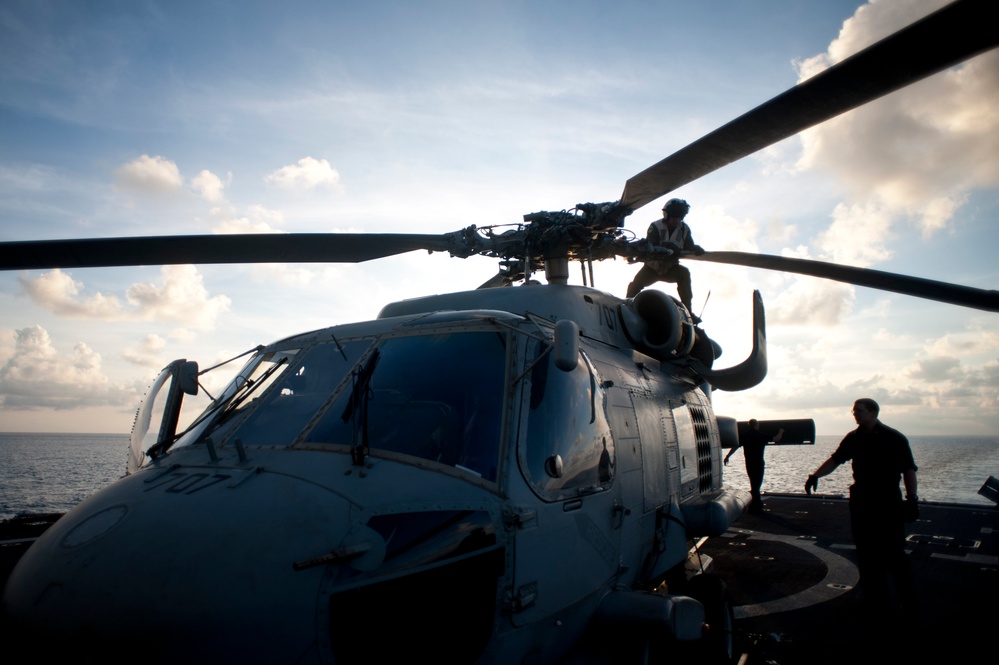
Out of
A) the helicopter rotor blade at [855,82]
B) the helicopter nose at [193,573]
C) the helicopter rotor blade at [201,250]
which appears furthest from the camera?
the helicopter rotor blade at [201,250]

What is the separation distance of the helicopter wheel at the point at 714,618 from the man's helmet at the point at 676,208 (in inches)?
150

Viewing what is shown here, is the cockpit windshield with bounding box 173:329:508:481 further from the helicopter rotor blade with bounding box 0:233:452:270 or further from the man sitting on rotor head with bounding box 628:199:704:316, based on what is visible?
the man sitting on rotor head with bounding box 628:199:704:316

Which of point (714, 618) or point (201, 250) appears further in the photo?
point (714, 618)

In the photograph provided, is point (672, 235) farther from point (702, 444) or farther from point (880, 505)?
point (880, 505)

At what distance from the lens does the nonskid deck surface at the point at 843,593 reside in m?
5.17

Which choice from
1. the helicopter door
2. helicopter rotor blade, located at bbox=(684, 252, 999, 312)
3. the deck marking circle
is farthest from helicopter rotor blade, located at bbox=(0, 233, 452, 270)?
the deck marking circle

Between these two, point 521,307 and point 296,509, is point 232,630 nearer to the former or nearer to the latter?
point 296,509

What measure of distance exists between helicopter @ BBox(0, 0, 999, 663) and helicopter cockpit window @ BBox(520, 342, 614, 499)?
0.01 m

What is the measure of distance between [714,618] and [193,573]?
13.3 feet

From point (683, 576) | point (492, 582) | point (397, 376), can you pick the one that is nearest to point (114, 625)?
point (492, 582)

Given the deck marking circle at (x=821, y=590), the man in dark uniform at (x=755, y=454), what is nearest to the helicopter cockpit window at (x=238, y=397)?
the deck marking circle at (x=821, y=590)

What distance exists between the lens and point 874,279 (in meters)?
5.25

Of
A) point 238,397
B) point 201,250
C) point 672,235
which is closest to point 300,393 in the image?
point 238,397

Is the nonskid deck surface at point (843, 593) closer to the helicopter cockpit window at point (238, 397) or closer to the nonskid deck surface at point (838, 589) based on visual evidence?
the nonskid deck surface at point (838, 589)
